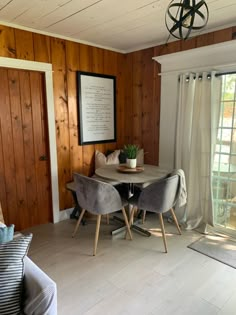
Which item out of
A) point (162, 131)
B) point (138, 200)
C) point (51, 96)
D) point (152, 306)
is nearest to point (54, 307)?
point (152, 306)

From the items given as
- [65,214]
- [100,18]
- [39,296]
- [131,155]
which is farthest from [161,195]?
[100,18]

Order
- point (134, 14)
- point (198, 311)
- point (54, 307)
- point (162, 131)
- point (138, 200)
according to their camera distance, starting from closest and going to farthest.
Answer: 1. point (54, 307)
2. point (198, 311)
3. point (134, 14)
4. point (138, 200)
5. point (162, 131)

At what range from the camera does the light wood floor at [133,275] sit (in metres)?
1.89

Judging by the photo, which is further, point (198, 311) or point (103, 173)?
point (103, 173)

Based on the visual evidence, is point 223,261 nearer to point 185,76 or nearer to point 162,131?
point 162,131

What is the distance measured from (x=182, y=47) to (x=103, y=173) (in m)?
1.88

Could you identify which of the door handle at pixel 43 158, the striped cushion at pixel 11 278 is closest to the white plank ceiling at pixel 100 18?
the door handle at pixel 43 158

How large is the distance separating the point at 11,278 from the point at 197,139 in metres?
2.50

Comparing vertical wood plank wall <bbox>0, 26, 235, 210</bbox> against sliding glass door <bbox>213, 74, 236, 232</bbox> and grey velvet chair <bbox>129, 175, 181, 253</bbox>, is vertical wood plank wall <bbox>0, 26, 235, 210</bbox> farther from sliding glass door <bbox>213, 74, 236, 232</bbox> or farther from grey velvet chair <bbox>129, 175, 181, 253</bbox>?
grey velvet chair <bbox>129, 175, 181, 253</bbox>

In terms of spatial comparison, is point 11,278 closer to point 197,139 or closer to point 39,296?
point 39,296

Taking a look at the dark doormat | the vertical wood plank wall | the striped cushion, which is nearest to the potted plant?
the vertical wood plank wall

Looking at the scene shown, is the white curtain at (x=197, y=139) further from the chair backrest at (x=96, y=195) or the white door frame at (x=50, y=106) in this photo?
Answer: the white door frame at (x=50, y=106)

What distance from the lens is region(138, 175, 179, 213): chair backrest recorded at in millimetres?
2547

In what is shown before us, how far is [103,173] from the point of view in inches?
111
